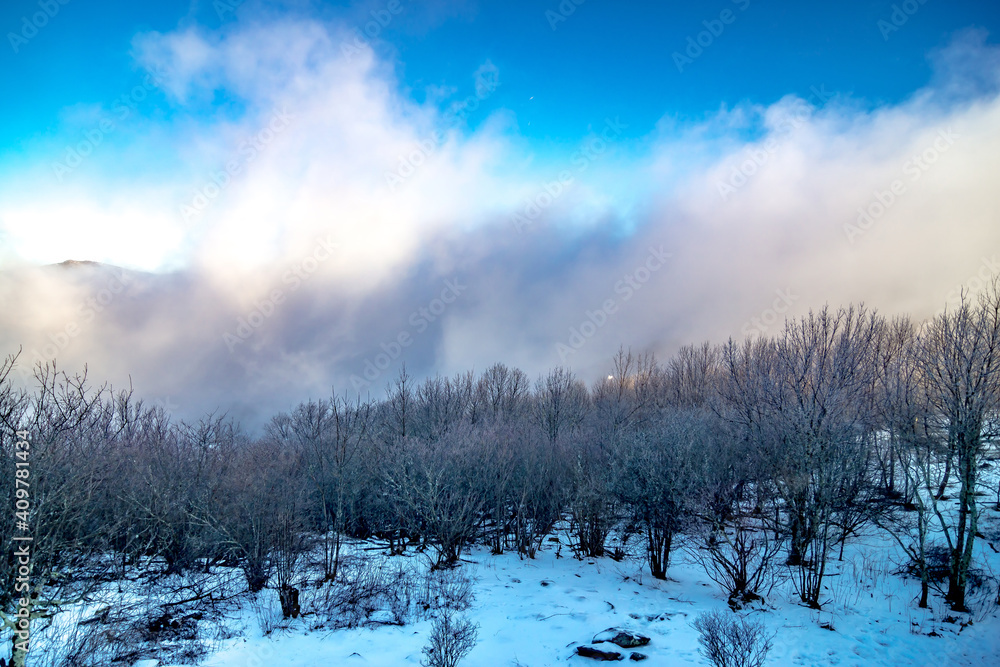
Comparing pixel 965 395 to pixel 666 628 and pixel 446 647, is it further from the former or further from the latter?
pixel 446 647

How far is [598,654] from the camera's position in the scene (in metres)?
11.7

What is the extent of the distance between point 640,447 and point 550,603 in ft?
24.5

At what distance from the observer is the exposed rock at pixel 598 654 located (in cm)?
1152

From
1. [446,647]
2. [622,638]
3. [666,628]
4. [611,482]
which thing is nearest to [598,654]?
[622,638]

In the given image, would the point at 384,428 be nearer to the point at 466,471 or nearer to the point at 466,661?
the point at 466,471

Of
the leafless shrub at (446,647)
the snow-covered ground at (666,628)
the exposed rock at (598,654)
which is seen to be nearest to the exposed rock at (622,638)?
the snow-covered ground at (666,628)

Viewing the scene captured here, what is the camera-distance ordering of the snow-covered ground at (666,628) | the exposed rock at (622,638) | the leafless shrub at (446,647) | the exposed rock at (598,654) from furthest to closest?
the exposed rock at (622,638), the snow-covered ground at (666,628), the exposed rock at (598,654), the leafless shrub at (446,647)

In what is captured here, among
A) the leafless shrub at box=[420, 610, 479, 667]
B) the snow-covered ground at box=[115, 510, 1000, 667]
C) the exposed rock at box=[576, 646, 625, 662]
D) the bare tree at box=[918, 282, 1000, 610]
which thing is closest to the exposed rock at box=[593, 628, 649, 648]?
the snow-covered ground at box=[115, 510, 1000, 667]

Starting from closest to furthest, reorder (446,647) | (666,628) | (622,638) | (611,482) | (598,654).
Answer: (446,647) < (598,654) < (622,638) < (666,628) < (611,482)

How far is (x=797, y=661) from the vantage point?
11.2m

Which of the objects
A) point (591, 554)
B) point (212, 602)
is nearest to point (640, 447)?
point (591, 554)

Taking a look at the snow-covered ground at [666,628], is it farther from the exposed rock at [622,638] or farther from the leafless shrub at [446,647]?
the leafless shrub at [446,647]

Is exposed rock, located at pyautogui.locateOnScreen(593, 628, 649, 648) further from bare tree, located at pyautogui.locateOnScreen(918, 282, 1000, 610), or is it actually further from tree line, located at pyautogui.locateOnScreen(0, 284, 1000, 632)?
bare tree, located at pyautogui.locateOnScreen(918, 282, 1000, 610)

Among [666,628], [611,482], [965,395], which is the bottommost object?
[666,628]
